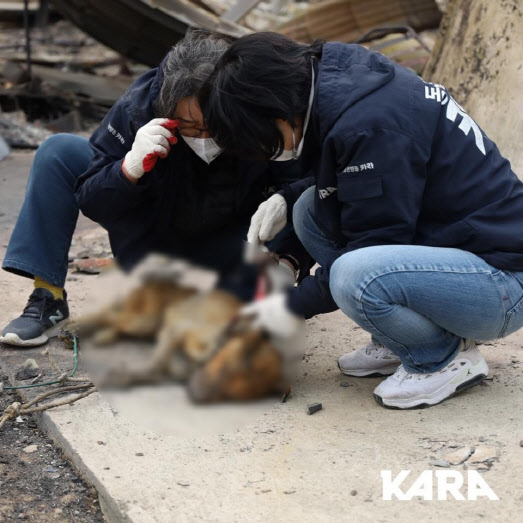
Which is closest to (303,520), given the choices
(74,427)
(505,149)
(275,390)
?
(275,390)

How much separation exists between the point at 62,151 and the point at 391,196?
119cm

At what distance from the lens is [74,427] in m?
2.07

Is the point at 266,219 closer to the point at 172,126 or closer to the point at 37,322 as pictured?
the point at 172,126

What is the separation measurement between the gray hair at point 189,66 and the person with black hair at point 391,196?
0.42ft

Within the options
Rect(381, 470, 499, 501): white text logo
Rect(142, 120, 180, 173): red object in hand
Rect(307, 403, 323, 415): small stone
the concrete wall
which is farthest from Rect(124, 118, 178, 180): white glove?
the concrete wall

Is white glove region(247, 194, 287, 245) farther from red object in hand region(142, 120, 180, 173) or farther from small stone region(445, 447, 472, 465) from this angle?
small stone region(445, 447, 472, 465)

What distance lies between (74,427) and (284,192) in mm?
924

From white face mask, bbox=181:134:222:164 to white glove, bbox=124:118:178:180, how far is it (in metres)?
0.05

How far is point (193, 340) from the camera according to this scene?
211cm

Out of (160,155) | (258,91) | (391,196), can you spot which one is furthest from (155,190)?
(391,196)

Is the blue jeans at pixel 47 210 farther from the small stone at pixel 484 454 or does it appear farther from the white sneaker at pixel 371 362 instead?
the small stone at pixel 484 454

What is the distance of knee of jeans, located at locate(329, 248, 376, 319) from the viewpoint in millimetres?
1952

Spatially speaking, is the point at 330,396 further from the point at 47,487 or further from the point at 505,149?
the point at 505,149

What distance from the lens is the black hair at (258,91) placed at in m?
1.80
